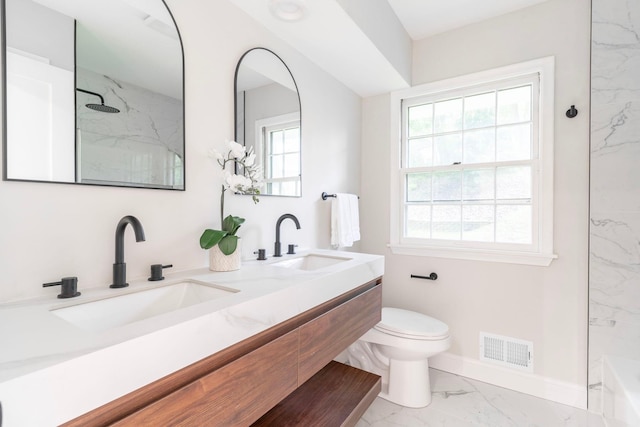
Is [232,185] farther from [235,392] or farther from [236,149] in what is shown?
[235,392]

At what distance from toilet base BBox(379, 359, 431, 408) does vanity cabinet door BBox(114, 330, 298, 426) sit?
1.14 m

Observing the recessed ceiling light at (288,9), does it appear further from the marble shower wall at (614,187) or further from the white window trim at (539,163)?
the marble shower wall at (614,187)

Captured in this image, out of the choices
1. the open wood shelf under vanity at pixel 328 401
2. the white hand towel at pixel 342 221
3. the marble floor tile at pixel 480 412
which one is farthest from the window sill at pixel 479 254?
the open wood shelf under vanity at pixel 328 401

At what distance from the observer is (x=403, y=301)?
2.37m

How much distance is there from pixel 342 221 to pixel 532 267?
1.28 meters

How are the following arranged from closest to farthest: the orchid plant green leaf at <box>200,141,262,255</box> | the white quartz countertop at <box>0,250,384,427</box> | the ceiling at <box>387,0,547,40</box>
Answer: the white quartz countertop at <box>0,250,384,427</box> → the orchid plant green leaf at <box>200,141,262,255</box> → the ceiling at <box>387,0,547,40</box>

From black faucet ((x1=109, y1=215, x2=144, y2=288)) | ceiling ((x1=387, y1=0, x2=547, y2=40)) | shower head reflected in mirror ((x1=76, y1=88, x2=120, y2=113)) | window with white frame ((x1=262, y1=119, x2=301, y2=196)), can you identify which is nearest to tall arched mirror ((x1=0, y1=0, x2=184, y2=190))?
shower head reflected in mirror ((x1=76, y1=88, x2=120, y2=113))

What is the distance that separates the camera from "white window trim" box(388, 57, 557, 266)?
6.16 ft

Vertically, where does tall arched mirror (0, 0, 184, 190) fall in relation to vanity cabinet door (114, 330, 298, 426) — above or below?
above

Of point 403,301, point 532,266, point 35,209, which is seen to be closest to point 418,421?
point 403,301

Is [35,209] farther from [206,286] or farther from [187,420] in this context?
[187,420]

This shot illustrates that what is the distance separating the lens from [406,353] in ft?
5.84

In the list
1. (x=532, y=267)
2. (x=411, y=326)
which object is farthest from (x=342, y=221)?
(x=532, y=267)

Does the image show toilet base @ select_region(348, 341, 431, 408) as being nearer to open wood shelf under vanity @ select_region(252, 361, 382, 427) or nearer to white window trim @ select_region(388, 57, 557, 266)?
open wood shelf under vanity @ select_region(252, 361, 382, 427)
